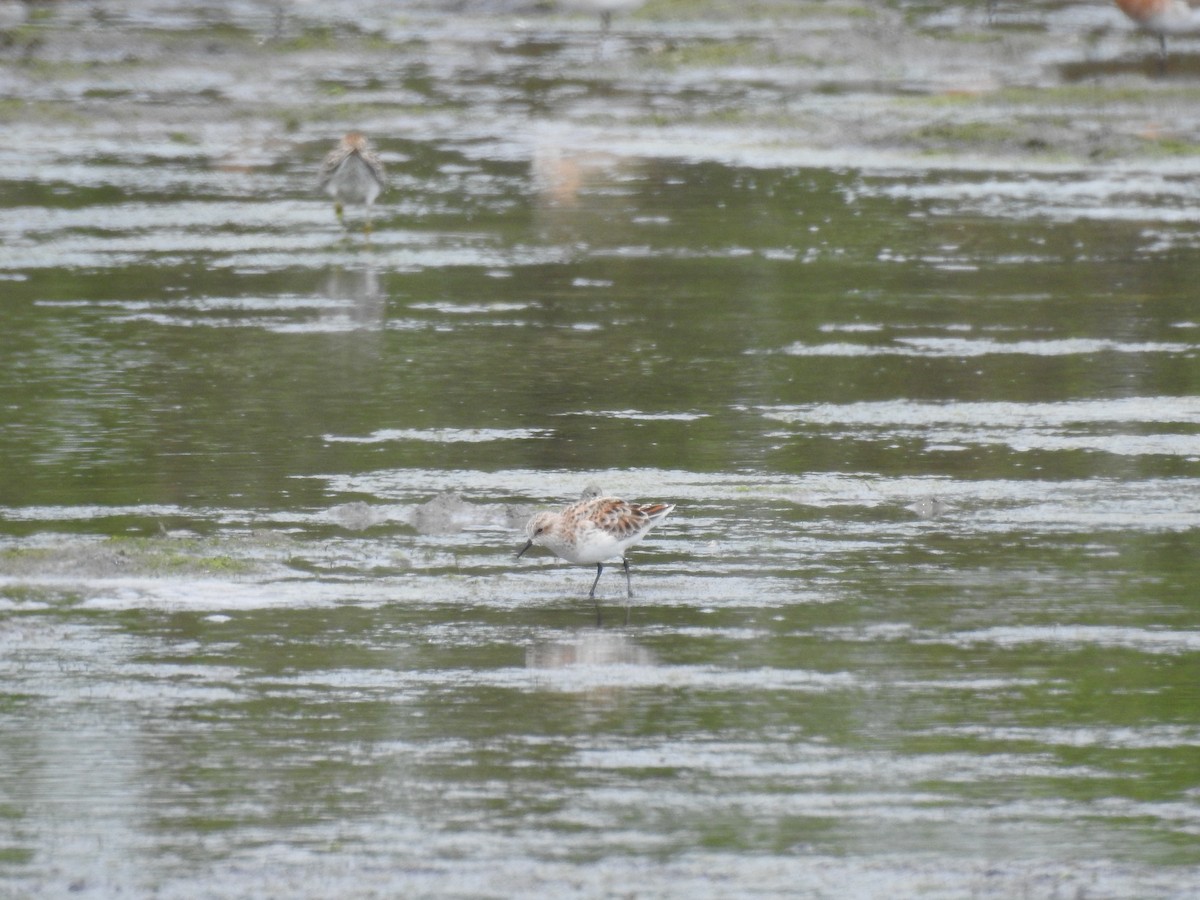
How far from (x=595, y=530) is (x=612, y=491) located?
1936 millimetres

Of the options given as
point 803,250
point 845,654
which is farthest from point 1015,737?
point 803,250

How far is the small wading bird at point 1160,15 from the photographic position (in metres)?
31.3

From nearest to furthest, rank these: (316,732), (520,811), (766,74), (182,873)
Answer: (182,873), (520,811), (316,732), (766,74)

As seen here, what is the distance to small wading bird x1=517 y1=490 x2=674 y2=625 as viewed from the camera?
1022 cm

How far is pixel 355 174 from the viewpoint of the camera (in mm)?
21297

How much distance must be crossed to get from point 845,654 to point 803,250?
10.5 m

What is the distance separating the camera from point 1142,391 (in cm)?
1451

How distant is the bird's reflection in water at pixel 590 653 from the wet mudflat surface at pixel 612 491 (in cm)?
2

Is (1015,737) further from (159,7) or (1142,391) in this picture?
(159,7)

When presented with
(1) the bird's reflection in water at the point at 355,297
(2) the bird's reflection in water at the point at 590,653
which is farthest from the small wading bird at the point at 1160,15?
(2) the bird's reflection in water at the point at 590,653

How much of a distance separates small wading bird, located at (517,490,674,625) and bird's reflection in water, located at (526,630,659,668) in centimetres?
34

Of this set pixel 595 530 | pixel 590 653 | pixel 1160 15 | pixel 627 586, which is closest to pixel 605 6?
pixel 1160 15

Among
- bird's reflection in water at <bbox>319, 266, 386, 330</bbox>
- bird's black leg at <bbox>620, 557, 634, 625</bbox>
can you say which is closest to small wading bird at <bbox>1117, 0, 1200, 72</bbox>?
bird's reflection in water at <bbox>319, 266, 386, 330</bbox>

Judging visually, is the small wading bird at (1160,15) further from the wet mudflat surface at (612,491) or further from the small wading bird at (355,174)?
the small wading bird at (355,174)
